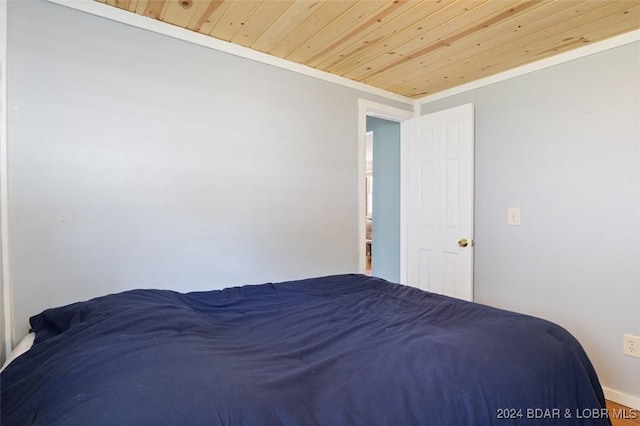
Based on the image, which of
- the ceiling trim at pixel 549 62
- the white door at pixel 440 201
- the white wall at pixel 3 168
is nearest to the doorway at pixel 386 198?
the white door at pixel 440 201

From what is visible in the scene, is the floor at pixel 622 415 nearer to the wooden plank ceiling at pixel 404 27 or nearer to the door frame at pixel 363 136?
the door frame at pixel 363 136

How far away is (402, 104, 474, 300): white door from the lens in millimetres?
2799

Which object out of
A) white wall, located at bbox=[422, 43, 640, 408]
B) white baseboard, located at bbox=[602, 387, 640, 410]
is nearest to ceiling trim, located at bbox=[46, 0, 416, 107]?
white wall, located at bbox=[422, 43, 640, 408]

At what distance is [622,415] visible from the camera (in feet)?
6.68

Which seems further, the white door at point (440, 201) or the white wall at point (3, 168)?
the white door at point (440, 201)

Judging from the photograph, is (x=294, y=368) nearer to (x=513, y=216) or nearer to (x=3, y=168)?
(x=3, y=168)

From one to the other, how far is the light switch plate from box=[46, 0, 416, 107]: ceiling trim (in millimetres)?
1558

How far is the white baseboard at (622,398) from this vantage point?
207cm

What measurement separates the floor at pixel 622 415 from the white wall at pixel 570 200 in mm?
65

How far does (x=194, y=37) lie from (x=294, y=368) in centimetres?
194

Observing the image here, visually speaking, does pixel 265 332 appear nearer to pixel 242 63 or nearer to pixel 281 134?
pixel 281 134

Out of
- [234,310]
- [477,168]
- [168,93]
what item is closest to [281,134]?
[168,93]

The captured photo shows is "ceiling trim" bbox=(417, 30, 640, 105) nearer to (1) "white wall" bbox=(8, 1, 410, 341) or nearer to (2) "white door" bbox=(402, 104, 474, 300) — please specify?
(2) "white door" bbox=(402, 104, 474, 300)

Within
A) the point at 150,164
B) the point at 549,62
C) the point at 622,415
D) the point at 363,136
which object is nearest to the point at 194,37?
the point at 150,164
